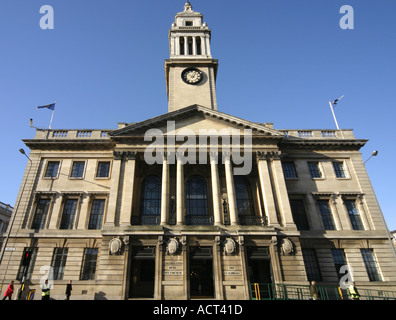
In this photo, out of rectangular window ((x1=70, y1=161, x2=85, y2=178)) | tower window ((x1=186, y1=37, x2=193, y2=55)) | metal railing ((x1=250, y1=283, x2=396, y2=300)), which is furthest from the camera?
tower window ((x1=186, y1=37, x2=193, y2=55))

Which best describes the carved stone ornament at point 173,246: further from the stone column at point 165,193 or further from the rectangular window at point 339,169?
the rectangular window at point 339,169

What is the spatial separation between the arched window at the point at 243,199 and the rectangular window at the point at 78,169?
53.1ft

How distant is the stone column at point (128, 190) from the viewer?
2225 centimetres

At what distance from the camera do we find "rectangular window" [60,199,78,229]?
2422cm

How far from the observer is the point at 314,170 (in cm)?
2761

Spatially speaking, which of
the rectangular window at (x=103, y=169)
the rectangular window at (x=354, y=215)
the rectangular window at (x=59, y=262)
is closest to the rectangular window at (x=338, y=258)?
the rectangular window at (x=354, y=215)

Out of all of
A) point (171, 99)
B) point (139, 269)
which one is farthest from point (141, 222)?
point (171, 99)

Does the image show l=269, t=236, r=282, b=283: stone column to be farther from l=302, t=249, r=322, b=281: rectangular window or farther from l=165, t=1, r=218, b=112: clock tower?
l=165, t=1, r=218, b=112: clock tower

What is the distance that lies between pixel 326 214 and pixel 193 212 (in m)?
13.2

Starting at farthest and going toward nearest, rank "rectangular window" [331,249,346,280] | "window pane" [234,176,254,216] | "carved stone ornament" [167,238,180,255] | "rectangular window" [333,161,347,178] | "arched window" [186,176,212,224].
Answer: "rectangular window" [333,161,347,178] → "window pane" [234,176,254,216] → "arched window" [186,176,212,224] → "rectangular window" [331,249,346,280] → "carved stone ornament" [167,238,180,255]

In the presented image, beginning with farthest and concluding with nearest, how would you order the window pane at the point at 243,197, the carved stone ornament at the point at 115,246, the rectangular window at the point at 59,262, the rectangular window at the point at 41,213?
1. the window pane at the point at 243,197
2. the rectangular window at the point at 41,213
3. the rectangular window at the point at 59,262
4. the carved stone ornament at the point at 115,246

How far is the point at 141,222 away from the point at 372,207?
2260 cm

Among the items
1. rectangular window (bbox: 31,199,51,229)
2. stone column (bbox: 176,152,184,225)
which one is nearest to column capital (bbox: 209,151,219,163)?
stone column (bbox: 176,152,184,225)
